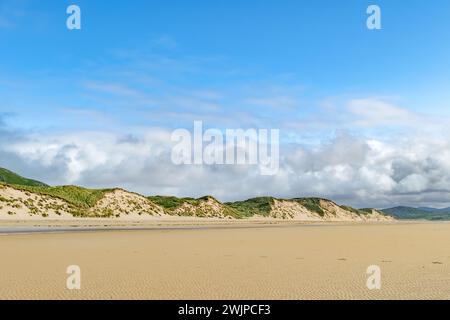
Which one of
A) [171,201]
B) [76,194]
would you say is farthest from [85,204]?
[171,201]

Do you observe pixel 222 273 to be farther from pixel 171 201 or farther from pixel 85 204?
pixel 171 201

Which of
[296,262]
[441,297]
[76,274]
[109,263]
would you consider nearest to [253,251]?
[296,262]

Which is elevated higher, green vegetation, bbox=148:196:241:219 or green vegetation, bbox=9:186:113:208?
green vegetation, bbox=9:186:113:208

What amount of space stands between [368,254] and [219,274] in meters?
12.0

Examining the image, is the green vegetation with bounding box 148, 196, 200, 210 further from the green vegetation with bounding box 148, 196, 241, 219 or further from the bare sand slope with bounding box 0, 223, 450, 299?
the bare sand slope with bounding box 0, 223, 450, 299

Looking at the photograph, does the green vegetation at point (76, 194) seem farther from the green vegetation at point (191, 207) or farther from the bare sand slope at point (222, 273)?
the bare sand slope at point (222, 273)

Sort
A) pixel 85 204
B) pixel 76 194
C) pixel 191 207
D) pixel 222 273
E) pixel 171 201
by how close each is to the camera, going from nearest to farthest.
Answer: pixel 222 273
pixel 85 204
pixel 76 194
pixel 191 207
pixel 171 201

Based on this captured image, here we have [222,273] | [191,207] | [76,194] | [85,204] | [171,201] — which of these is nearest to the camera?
[222,273]

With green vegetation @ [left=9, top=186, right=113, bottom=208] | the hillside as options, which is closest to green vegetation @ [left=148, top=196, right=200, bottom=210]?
the hillside

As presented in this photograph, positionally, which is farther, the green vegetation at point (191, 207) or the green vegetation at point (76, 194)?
the green vegetation at point (191, 207)

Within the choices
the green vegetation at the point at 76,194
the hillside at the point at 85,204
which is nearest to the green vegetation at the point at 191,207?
the hillside at the point at 85,204
